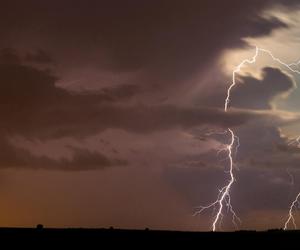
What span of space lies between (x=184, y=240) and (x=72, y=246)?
6.82 m

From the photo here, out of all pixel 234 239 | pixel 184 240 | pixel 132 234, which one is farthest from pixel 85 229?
pixel 234 239

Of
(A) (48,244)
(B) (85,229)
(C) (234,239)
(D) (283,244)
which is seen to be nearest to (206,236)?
(C) (234,239)

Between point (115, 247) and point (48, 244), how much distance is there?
3.50 meters

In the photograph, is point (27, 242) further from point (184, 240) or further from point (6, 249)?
point (184, 240)

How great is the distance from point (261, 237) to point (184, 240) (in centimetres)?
506

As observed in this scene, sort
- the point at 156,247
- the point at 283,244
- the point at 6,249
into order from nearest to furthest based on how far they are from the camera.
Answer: the point at 6,249 < the point at 156,247 < the point at 283,244

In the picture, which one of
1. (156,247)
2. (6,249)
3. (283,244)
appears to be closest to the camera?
(6,249)

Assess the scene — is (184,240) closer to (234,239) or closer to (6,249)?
(234,239)

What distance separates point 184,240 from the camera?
4184cm

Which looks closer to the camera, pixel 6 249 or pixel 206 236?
pixel 6 249

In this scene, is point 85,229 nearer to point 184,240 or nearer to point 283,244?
point 184,240

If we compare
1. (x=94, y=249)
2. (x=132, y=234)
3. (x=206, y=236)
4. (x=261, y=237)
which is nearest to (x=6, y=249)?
(x=94, y=249)

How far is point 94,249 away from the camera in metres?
38.5

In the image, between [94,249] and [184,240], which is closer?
[94,249]
